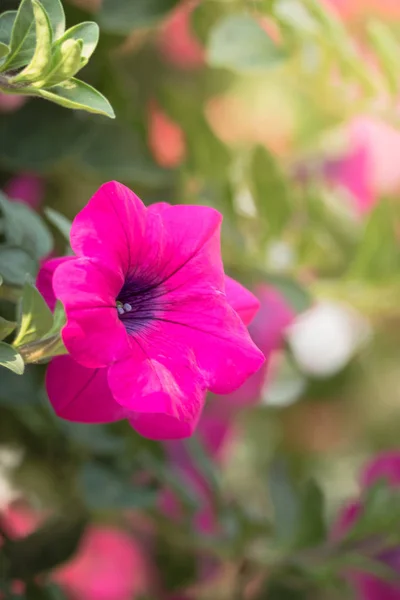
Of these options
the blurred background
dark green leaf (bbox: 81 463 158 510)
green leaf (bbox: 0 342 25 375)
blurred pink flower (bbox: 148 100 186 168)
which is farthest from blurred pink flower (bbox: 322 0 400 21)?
green leaf (bbox: 0 342 25 375)

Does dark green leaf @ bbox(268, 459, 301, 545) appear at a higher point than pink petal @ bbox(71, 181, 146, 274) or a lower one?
lower

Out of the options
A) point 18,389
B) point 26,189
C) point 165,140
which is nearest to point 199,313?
point 18,389

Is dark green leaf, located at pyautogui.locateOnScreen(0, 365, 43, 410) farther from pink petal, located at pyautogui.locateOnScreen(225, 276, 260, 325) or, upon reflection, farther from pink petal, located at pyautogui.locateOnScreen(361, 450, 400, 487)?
pink petal, located at pyautogui.locateOnScreen(361, 450, 400, 487)

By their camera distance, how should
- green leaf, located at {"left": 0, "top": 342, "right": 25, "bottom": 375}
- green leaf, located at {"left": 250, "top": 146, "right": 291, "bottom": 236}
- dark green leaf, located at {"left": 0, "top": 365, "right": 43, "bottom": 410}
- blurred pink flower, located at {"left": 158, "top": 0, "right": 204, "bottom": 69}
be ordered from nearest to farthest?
green leaf, located at {"left": 0, "top": 342, "right": 25, "bottom": 375}
dark green leaf, located at {"left": 0, "top": 365, "right": 43, "bottom": 410}
green leaf, located at {"left": 250, "top": 146, "right": 291, "bottom": 236}
blurred pink flower, located at {"left": 158, "top": 0, "right": 204, "bottom": 69}

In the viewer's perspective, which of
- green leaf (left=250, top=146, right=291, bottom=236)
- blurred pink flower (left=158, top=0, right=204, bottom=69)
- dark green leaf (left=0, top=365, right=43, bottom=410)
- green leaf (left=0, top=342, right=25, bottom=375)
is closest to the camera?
green leaf (left=0, top=342, right=25, bottom=375)

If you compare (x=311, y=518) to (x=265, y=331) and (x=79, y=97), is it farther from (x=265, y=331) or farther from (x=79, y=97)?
(x=79, y=97)

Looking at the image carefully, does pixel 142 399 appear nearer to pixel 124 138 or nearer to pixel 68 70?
pixel 68 70

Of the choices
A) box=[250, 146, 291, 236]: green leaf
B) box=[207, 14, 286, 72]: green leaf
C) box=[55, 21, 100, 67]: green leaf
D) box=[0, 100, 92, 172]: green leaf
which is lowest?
box=[250, 146, 291, 236]: green leaf
